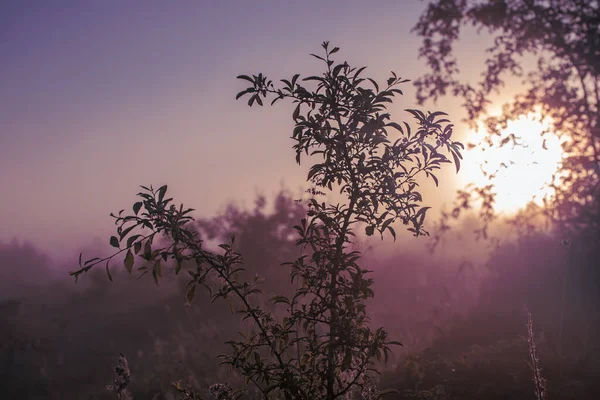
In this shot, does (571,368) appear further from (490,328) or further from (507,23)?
(507,23)

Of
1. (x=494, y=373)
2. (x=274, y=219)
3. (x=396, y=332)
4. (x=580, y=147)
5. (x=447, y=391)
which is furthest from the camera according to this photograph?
(x=274, y=219)

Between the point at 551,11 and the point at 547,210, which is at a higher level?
the point at 551,11

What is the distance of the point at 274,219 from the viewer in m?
17.3

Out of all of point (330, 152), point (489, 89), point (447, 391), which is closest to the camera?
point (330, 152)

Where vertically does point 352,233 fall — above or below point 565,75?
below

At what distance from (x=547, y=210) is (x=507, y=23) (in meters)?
4.54

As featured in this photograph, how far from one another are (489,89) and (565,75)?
168 centimetres

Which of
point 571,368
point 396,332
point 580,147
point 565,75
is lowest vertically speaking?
point 571,368

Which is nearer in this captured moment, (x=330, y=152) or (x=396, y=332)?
(x=330, y=152)

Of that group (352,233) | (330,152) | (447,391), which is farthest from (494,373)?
(330,152)

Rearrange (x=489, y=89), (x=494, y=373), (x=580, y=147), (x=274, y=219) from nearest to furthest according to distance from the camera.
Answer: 1. (x=494, y=373)
2. (x=580, y=147)
3. (x=489, y=89)
4. (x=274, y=219)

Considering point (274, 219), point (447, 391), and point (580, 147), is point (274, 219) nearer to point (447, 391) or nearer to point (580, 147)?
point (580, 147)

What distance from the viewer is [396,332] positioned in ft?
44.7

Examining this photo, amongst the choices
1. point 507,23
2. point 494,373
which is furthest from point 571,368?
point 507,23
